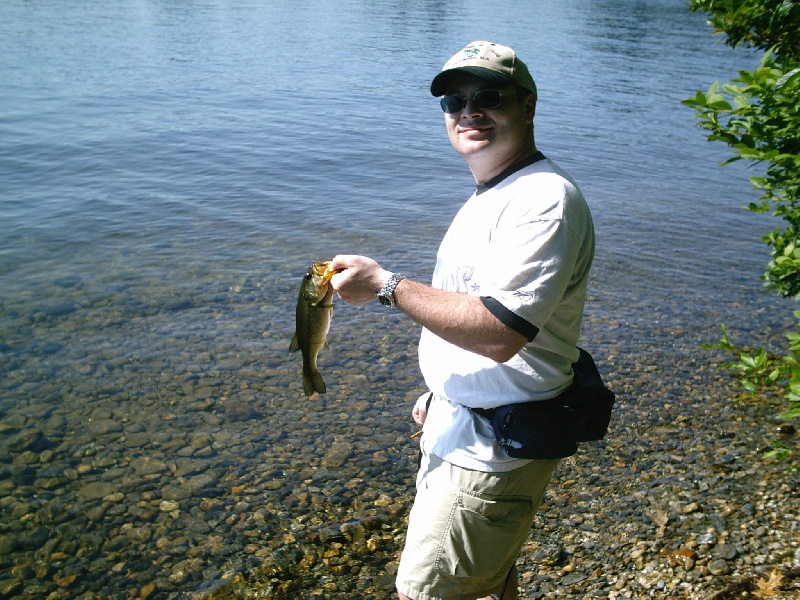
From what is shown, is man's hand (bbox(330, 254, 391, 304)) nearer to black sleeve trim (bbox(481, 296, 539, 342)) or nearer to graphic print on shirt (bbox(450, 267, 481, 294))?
graphic print on shirt (bbox(450, 267, 481, 294))

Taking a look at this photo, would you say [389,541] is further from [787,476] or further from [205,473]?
[787,476]

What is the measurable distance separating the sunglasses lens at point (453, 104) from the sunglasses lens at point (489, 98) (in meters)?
0.13

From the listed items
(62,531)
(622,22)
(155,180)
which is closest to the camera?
(62,531)

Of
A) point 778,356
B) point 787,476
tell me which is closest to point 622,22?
point 778,356

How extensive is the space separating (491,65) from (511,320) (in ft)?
3.67

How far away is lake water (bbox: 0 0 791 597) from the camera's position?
7.27 meters

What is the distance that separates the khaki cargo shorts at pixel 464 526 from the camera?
325cm

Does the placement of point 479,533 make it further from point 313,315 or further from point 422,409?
point 313,315

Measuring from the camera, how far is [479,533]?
10.8ft

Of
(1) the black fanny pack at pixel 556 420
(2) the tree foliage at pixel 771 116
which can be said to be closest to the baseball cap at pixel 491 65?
(1) the black fanny pack at pixel 556 420

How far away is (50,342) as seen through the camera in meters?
8.87

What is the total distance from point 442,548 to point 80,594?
3.38m

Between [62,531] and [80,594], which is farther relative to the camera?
[62,531]

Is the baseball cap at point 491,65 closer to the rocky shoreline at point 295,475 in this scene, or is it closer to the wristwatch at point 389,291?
the wristwatch at point 389,291
